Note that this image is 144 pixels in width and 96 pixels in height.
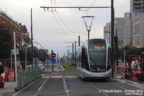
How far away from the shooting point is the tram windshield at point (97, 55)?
2797 centimetres

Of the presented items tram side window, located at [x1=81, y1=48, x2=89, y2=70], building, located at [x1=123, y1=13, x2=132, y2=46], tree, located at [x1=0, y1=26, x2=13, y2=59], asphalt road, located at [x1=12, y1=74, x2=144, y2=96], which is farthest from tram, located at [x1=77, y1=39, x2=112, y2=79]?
building, located at [x1=123, y1=13, x2=132, y2=46]

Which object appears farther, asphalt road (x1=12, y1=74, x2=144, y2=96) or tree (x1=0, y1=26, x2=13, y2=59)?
tree (x1=0, y1=26, x2=13, y2=59)

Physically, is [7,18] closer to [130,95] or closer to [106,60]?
[106,60]

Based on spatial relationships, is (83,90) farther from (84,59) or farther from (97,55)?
(84,59)

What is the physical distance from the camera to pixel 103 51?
28219 millimetres

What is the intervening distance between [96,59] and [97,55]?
0.35 metres

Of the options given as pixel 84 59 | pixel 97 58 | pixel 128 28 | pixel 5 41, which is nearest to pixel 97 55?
pixel 97 58

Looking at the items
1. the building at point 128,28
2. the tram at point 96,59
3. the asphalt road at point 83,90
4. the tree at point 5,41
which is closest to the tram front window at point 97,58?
the tram at point 96,59

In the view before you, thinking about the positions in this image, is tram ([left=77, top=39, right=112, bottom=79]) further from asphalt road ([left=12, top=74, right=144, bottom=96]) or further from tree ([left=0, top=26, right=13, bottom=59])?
tree ([left=0, top=26, right=13, bottom=59])

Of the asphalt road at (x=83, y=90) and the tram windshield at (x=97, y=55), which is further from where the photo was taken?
the tram windshield at (x=97, y=55)

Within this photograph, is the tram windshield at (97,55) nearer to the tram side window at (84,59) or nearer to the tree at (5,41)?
the tram side window at (84,59)

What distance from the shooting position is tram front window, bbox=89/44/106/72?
27719mm


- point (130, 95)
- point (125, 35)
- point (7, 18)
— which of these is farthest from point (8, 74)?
point (125, 35)

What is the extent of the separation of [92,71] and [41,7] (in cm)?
664
